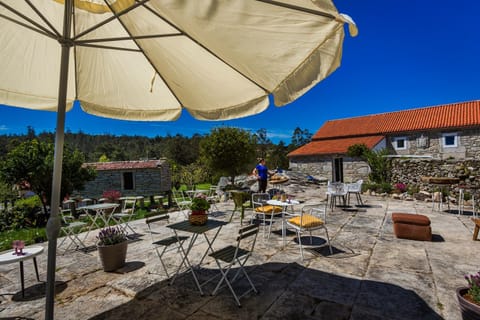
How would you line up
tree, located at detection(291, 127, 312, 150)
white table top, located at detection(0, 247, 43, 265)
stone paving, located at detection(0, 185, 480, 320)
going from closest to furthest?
stone paving, located at detection(0, 185, 480, 320), white table top, located at detection(0, 247, 43, 265), tree, located at detection(291, 127, 312, 150)

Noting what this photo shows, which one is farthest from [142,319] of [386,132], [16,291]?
[386,132]

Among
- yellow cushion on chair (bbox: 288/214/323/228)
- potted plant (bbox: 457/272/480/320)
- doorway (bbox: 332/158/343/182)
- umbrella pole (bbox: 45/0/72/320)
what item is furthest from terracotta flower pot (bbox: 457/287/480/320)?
doorway (bbox: 332/158/343/182)

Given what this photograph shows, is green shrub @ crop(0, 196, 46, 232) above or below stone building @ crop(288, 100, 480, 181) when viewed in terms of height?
below

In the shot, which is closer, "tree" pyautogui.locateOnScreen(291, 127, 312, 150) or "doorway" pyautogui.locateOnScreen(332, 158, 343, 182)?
"doorway" pyautogui.locateOnScreen(332, 158, 343, 182)

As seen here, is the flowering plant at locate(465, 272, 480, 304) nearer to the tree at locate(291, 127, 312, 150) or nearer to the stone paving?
the stone paving

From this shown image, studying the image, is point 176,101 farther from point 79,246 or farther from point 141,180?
point 141,180

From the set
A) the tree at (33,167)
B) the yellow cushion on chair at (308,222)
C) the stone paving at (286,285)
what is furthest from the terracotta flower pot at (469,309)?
the tree at (33,167)

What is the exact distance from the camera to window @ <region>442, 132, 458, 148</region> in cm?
1772

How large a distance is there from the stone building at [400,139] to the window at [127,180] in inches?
596

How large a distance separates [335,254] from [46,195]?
40.6 feet

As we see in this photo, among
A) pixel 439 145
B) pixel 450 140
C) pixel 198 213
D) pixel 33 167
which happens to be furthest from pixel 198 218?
pixel 450 140

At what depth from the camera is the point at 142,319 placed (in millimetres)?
2574

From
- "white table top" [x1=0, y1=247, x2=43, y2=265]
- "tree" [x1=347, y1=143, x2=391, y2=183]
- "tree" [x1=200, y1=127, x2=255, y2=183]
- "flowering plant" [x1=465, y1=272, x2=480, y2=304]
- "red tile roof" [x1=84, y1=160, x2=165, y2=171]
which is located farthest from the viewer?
"red tile roof" [x1=84, y1=160, x2=165, y2=171]

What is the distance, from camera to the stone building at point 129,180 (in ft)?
69.6
